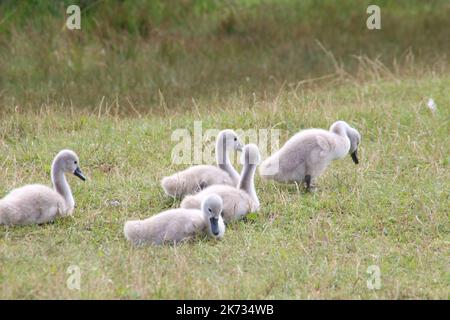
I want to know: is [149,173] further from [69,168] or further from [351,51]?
[351,51]

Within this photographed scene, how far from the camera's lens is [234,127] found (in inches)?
394

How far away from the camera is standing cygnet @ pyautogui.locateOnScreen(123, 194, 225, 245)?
22.2ft

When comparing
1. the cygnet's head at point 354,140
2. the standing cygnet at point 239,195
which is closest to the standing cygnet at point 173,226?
the standing cygnet at point 239,195

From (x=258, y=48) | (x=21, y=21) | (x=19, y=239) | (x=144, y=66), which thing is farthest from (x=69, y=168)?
(x=258, y=48)

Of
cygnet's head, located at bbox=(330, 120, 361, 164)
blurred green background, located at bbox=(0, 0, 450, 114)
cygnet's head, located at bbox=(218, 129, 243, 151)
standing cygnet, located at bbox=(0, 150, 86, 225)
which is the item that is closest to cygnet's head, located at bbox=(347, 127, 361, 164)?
cygnet's head, located at bbox=(330, 120, 361, 164)

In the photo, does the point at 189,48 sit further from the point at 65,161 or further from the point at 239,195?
the point at 239,195

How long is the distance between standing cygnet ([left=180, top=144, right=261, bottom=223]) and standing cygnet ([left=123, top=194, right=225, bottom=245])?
0.25 meters

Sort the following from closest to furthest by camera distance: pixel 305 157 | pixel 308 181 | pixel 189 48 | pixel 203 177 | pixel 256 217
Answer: pixel 256 217
pixel 203 177
pixel 305 157
pixel 308 181
pixel 189 48

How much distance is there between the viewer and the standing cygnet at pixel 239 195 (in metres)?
7.27

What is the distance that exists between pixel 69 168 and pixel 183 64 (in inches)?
259

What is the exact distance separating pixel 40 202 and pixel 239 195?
1546 millimetres

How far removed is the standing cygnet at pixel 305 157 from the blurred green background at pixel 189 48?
11.5ft

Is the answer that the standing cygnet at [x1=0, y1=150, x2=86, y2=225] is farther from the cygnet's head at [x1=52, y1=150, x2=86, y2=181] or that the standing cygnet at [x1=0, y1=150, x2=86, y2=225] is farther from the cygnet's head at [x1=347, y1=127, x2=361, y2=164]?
the cygnet's head at [x1=347, y1=127, x2=361, y2=164]

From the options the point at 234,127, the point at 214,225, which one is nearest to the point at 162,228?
the point at 214,225
